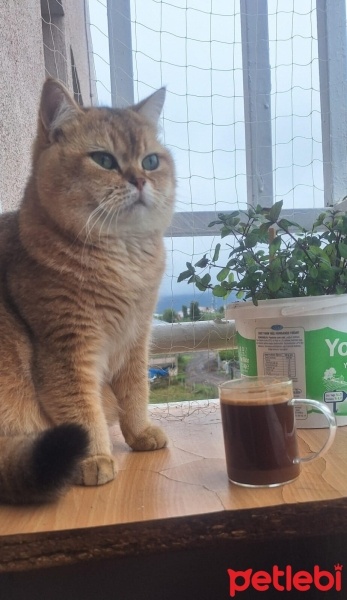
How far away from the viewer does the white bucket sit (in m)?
0.94

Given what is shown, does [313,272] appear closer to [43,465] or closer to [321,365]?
[321,365]

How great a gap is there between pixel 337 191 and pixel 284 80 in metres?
0.38

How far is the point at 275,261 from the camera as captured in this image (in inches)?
39.3

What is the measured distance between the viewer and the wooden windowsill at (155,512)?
0.58 m

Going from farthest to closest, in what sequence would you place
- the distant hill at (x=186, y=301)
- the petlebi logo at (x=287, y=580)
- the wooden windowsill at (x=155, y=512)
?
the distant hill at (x=186, y=301) < the petlebi logo at (x=287, y=580) < the wooden windowsill at (x=155, y=512)

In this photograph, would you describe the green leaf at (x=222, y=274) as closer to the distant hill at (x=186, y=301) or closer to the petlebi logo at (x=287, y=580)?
the distant hill at (x=186, y=301)

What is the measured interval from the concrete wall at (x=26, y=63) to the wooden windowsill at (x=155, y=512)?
83 centimetres

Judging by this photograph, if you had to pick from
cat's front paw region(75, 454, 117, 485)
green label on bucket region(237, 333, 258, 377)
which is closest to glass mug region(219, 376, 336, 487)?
cat's front paw region(75, 454, 117, 485)

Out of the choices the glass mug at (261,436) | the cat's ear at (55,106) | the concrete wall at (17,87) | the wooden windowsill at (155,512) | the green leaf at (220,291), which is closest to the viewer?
the wooden windowsill at (155,512)

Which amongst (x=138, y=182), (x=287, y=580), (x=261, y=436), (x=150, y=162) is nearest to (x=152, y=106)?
(x=150, y=162)

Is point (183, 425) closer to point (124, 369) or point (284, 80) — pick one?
point (124, 369)

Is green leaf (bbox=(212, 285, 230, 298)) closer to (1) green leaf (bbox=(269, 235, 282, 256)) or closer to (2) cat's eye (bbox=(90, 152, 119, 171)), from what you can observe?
(1) green leaf (bbox=(269, 235, 282, 256))

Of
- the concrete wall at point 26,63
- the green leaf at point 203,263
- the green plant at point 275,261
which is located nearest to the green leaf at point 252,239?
the green plant at point 275,261

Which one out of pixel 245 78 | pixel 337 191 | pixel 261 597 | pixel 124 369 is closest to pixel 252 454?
pixel 261 597
